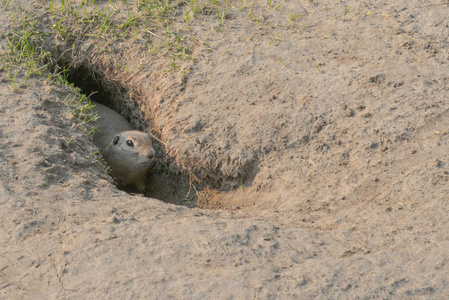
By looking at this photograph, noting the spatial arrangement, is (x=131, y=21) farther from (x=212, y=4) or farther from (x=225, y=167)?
(x=225, y=167)

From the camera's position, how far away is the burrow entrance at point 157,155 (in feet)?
16.0

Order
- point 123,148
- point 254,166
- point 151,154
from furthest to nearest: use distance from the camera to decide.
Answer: point 123,148 < point 151,154 < point 254,166

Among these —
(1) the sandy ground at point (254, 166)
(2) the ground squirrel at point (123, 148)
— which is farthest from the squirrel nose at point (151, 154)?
(1) the sandy ground at point (254, 166)

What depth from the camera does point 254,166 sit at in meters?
4.30

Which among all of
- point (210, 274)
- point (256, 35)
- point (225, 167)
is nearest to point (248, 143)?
point (225, 167)

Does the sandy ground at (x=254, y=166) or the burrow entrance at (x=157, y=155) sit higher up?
the sandy ground at (x=254, y=166)

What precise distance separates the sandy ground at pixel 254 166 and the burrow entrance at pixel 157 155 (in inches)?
1.1

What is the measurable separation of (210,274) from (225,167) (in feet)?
5.28

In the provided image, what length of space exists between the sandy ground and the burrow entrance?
0.09 ft

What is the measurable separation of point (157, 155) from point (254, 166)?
1.26m

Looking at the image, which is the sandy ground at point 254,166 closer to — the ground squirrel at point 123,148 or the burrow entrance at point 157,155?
the burrow entrance at point 157,155

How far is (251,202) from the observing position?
421 cm

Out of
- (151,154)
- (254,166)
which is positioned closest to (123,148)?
(151,154)

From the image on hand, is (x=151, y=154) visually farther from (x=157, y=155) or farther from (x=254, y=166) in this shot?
(x=254, y=166)
